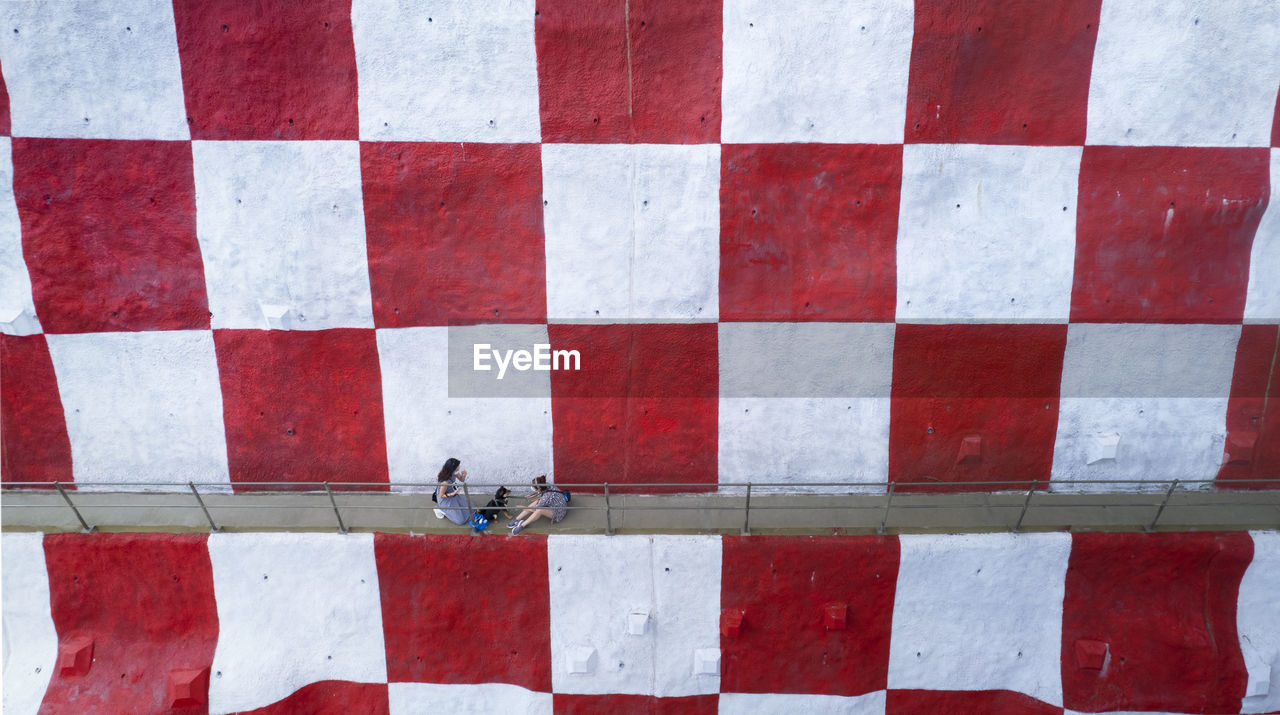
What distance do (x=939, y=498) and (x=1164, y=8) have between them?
301cm

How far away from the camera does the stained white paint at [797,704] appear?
3.87 metres

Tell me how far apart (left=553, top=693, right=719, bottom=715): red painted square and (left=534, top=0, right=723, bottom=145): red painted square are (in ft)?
11.0

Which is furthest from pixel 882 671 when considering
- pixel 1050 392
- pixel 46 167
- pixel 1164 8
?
pixel 46 167

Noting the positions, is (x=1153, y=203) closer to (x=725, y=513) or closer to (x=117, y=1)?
(x=725, y=513)

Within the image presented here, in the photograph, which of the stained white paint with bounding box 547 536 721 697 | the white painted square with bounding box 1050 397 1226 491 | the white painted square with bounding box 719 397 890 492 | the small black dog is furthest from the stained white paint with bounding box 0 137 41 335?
the white painted square with bounding box 1050 397 1226 491

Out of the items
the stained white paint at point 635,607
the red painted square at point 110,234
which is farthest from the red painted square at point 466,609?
the red painted square at point 110,234

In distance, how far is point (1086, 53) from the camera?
3477mm

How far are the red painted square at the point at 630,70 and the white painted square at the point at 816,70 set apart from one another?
0.12m

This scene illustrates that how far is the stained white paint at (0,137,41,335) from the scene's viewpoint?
355 cm

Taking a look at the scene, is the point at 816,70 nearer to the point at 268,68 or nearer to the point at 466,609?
the point at 268,68

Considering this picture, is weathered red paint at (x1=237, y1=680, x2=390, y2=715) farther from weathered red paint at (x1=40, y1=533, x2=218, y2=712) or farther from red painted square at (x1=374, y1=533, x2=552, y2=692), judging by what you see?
weathered red paint at (x1=40, y1=533, x2=218, y2=712)

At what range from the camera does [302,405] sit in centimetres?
391

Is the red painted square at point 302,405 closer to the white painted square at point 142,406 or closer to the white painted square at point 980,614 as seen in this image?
the white painted square at point 142,406

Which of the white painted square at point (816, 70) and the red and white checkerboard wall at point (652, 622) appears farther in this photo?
the red and white checkerboard wall at point (652, 622)
